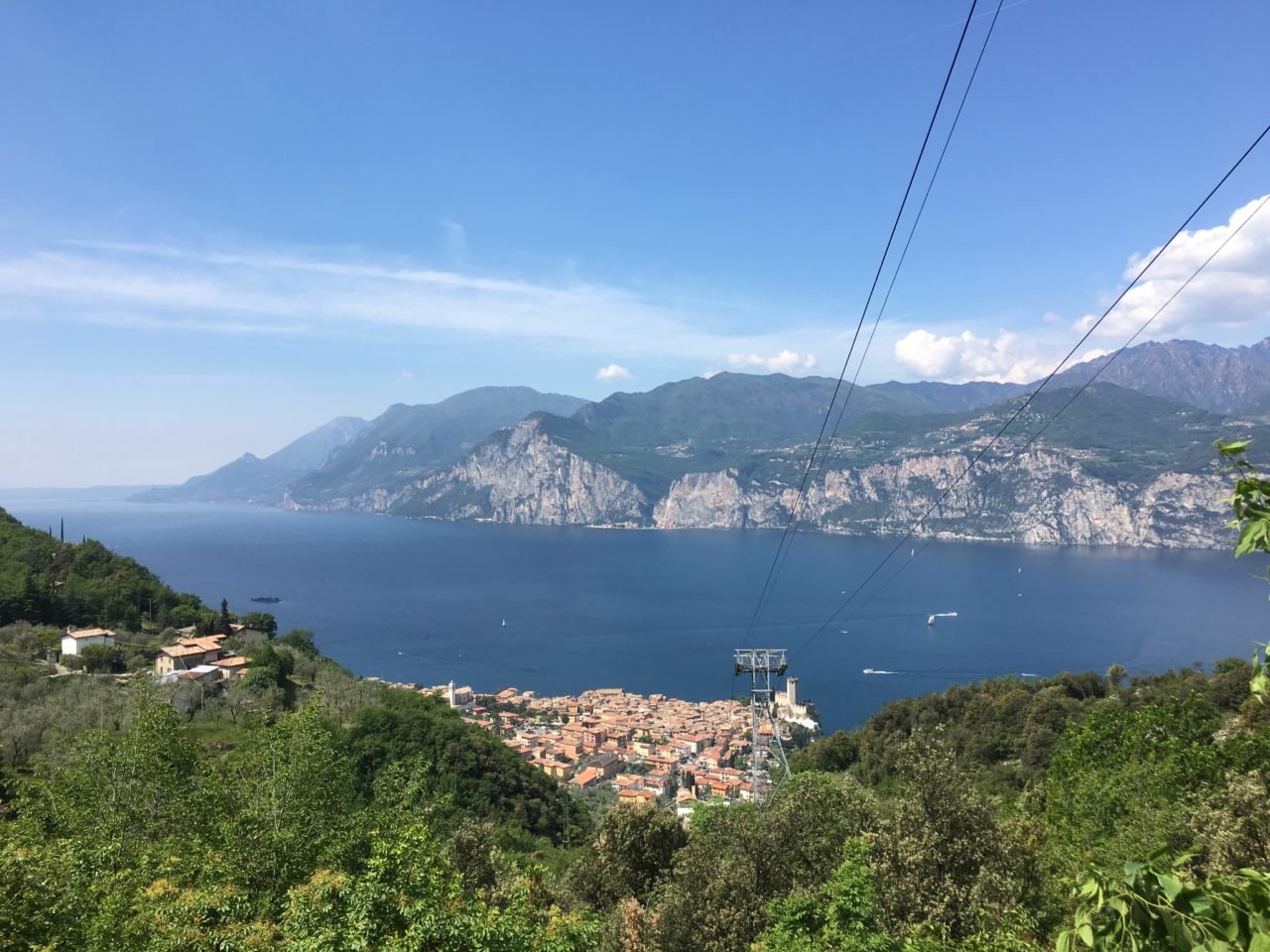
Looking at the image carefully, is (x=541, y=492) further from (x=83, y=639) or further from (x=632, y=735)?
(x=83, y=639)

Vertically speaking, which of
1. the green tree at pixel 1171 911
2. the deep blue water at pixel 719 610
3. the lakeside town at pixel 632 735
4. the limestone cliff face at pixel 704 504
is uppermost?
the green tree at pixel 1171 911

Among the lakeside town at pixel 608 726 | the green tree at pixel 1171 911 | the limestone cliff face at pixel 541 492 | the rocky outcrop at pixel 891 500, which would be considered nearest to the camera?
the green tree at pixel 1171 911

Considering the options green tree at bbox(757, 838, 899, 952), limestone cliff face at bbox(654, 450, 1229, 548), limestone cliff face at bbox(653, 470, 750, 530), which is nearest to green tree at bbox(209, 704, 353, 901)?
green tree at bbox(757, 838, 899, 952)

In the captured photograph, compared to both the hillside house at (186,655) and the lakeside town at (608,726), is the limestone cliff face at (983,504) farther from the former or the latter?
the hillside house at (186,655)

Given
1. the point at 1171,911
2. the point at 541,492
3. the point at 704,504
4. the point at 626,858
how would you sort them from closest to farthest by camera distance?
the point at 1171,911, the point at 626,858, the point at 704,504, the point at 541,492

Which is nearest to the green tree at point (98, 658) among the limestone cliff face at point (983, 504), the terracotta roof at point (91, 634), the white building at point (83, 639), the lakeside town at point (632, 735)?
the white building at point (83, 639)

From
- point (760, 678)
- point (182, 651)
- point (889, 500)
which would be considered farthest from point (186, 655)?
point (889, 500)
